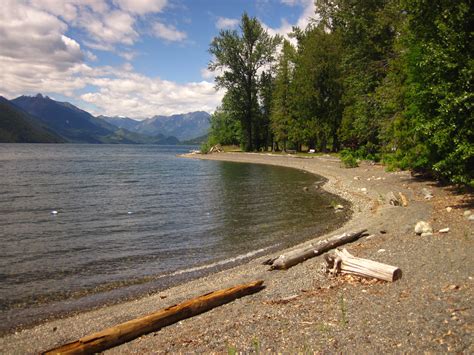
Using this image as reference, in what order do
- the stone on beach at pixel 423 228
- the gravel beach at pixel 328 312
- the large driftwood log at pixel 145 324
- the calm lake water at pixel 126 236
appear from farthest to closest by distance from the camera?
the stone on beach at pixel 423 228
the calm lake water at pixel 126 236
the large driftwood log at pixel 145 324
the gravel beach at pixel 328 312

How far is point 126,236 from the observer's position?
1856cm

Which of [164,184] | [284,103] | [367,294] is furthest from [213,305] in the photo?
[284,103]

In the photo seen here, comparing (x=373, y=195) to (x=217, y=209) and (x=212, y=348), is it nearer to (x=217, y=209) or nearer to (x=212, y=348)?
(x=217, y=209)

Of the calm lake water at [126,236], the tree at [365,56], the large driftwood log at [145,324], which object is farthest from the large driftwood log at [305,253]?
the tree at [365,56]

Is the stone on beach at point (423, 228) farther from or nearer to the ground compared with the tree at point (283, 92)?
nearer to the ground

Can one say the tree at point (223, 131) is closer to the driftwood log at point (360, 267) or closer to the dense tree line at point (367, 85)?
the dense tree line at point (367, 85)

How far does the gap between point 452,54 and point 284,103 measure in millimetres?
58693

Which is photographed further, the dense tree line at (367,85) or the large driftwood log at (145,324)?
the dense tree line at (367,85)

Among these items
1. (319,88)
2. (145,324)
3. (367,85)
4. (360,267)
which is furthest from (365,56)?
(145,324)

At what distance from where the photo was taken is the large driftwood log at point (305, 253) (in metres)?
12.3

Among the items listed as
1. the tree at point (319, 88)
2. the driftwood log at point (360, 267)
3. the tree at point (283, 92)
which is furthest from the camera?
the tree at point (283, 92)

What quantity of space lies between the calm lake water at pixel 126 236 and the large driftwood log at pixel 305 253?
2.84 m

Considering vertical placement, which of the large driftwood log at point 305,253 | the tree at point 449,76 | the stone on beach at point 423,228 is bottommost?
the large driftwood log at point 305,253

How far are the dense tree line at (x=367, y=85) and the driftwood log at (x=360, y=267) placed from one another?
8218 mm
